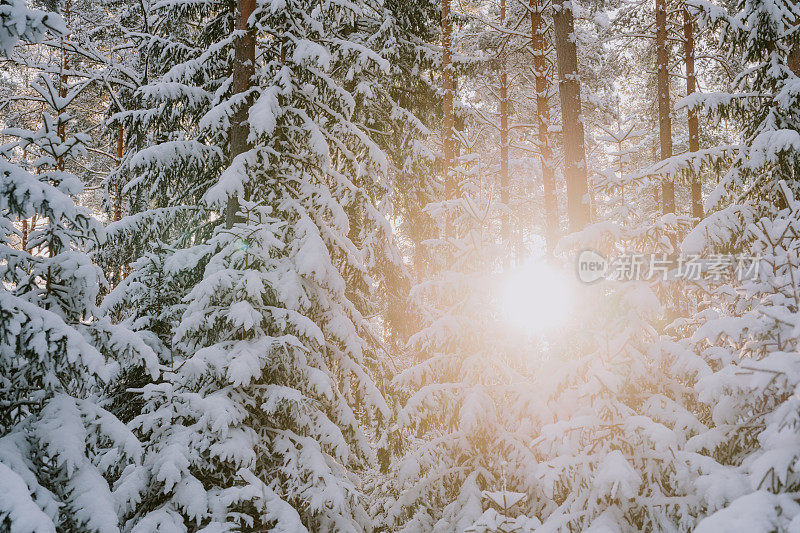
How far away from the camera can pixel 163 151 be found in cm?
790

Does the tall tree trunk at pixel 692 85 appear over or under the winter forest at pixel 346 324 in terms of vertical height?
over

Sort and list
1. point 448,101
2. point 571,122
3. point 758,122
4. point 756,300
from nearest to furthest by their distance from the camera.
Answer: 1. point 756,300
2. point 571,122
3. point 758,122
4. point 448,101

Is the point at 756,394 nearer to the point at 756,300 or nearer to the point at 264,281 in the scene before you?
the point at 756,300

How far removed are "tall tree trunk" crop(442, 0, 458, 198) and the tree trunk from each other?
201 inches

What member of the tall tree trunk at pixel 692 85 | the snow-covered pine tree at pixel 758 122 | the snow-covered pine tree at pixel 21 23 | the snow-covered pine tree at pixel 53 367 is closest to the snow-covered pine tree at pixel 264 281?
the snow-covered pine tree at pixel 53 367

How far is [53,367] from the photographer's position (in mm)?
3795

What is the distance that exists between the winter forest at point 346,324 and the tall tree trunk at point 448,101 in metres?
2.10

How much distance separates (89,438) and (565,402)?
477 cm

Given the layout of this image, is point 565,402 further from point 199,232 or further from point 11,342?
point 199,232

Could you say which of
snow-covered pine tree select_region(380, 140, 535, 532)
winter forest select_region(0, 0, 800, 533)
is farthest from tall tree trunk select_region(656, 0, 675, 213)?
snow-covered pine tree select_region(380, 140, 535, 532)

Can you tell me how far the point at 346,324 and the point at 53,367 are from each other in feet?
13.1

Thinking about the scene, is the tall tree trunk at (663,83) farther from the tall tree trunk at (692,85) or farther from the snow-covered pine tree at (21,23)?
the snow-covered pine tree at (21,23)

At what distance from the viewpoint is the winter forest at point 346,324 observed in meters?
3.84

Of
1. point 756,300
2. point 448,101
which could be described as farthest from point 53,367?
point 448,101
